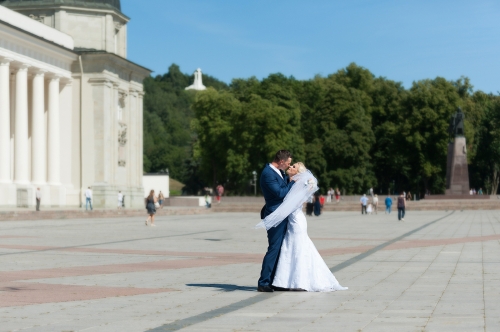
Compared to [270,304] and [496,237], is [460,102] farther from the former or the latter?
[270,304]

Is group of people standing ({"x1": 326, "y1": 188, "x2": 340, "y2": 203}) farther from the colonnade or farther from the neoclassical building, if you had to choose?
the colonnade

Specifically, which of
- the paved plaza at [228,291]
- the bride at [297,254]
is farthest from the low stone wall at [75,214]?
the bride at [297,254]

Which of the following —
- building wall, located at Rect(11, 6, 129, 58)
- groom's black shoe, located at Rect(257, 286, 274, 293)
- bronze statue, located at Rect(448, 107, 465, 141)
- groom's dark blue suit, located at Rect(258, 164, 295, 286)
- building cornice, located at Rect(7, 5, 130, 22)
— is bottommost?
groom's black shoe, located at Rect(257, 286, 274, 293)

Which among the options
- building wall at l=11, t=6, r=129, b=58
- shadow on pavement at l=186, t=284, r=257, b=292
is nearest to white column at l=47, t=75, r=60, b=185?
building wall at l=11, t=6, r=129, b=58

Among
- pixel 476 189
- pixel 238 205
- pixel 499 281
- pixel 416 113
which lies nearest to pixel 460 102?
pixel 416 113

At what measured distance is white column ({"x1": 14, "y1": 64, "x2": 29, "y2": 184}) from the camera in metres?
65.9

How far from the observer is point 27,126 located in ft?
226

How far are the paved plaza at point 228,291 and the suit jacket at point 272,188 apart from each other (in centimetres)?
122

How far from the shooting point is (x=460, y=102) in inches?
3967

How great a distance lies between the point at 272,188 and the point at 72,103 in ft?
205

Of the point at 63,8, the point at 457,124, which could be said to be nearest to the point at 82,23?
the point at 63,8

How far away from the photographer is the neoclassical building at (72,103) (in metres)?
66.4

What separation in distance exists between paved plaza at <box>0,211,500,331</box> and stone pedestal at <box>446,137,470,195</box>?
54.7 m

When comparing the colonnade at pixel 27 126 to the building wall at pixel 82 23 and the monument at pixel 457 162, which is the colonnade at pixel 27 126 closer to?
the building wall at pixel 82 23
